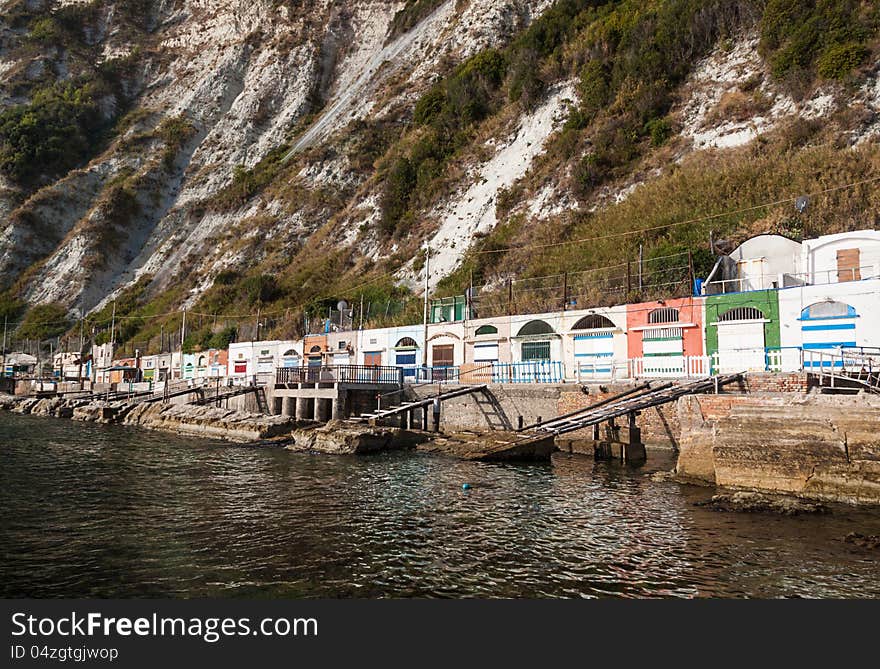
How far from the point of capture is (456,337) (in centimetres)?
3547

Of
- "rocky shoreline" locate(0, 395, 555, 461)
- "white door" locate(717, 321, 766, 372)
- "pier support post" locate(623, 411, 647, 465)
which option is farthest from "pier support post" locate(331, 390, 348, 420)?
"white door" locate(717, 321, 766, 372)

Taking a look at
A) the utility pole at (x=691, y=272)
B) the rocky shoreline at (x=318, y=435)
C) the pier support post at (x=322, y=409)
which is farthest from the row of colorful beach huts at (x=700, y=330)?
the pier support post at (x=322, y=409)

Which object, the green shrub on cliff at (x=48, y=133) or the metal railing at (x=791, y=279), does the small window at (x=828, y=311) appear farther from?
the green shrub on cliff at (x=48, y=133)

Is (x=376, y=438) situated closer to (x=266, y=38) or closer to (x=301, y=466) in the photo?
(x=301, y=466)

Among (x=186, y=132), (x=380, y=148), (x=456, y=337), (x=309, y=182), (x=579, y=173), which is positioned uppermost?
(x=186, y=132)

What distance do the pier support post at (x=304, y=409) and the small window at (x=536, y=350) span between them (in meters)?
12.6

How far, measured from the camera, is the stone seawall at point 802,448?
12.3m

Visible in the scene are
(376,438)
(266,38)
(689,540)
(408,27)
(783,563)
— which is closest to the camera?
(783,563)

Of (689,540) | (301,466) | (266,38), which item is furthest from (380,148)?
(689,540)

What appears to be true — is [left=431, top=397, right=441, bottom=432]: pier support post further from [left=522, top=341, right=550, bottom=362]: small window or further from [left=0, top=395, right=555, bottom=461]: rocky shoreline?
[left=522, top=341, right=550, bottom=362]: small window

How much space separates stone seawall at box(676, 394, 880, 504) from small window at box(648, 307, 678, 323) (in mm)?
13026

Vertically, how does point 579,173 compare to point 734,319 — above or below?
above

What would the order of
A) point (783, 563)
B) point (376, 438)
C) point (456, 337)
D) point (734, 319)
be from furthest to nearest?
1. point (456, 337)
2. point (734, 319)
3. point (376, 438)
4. point (783, 563)

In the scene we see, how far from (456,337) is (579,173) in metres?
21.6
